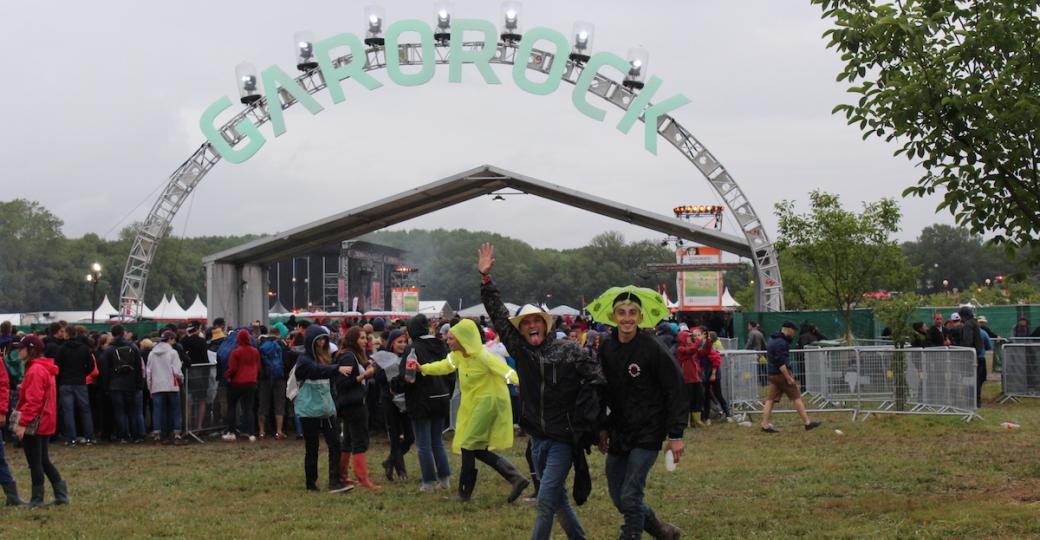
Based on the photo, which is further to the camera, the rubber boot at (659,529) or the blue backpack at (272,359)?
→ the blue backpack at (272,359)

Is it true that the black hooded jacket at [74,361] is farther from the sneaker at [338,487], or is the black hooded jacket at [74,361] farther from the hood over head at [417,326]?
the hood over head at [417,326]

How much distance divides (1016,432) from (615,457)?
31.2 feet

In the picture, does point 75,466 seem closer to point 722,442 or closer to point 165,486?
point 165,486

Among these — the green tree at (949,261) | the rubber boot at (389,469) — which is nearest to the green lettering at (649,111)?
the rubber boot at (389,469)

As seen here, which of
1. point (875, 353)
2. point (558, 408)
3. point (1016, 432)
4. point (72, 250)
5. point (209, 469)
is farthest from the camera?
point (72, 250)

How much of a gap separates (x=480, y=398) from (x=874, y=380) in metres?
9.61

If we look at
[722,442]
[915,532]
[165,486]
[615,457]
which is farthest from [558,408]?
[722,442]

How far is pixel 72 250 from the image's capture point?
112625mm

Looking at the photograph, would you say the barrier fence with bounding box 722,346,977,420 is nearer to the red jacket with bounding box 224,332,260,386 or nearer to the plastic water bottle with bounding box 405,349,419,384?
the red jacket with bounding box 224,332,260,386

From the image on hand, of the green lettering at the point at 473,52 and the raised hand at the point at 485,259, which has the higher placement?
the green lettering at the point at 473,52

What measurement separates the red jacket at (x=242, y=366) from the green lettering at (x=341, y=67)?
19.2 m

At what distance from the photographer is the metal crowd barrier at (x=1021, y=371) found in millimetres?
19203

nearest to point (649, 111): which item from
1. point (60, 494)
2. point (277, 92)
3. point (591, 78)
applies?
point (591, 78)

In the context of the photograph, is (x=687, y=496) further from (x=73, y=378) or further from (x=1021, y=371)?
(x=1021, y=371)
